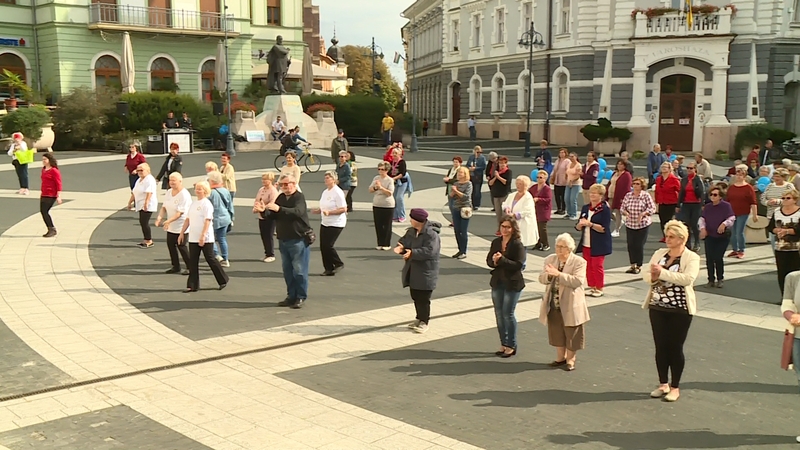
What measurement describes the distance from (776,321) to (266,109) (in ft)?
103

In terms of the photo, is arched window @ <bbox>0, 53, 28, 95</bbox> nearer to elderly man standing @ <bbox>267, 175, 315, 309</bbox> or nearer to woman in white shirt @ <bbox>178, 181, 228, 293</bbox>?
woman in white shirt @ <bbox>178, 181, 228, 293</bbox>

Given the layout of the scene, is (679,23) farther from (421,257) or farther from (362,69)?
(362,69)

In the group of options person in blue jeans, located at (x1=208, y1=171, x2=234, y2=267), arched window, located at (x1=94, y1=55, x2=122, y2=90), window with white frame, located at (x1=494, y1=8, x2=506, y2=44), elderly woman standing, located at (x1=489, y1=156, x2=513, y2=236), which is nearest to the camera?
person in blue jeans, located at (x1=208, y1=171, x2=234, y2=267)

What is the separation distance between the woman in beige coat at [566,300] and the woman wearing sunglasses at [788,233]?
13.6 ft

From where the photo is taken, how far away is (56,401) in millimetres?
7301

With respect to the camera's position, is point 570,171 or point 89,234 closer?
point 89,234

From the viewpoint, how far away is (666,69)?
3888 centimetres

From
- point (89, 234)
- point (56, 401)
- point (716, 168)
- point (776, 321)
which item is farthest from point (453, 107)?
→ point (56, 401)

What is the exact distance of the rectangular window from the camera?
2069 inches

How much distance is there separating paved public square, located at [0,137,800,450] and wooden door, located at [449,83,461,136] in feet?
148

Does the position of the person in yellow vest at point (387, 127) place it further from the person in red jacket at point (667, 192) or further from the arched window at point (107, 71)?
the person in red jacket at point (667, 192)

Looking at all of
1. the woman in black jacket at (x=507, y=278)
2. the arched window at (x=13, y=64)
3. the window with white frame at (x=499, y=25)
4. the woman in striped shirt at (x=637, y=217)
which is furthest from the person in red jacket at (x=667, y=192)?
the arched window at (x=13, y=64)

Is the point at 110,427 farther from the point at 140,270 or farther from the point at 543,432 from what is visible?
the point at 140,270

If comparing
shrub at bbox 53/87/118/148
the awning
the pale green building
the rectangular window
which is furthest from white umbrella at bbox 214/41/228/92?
the rectangular window
